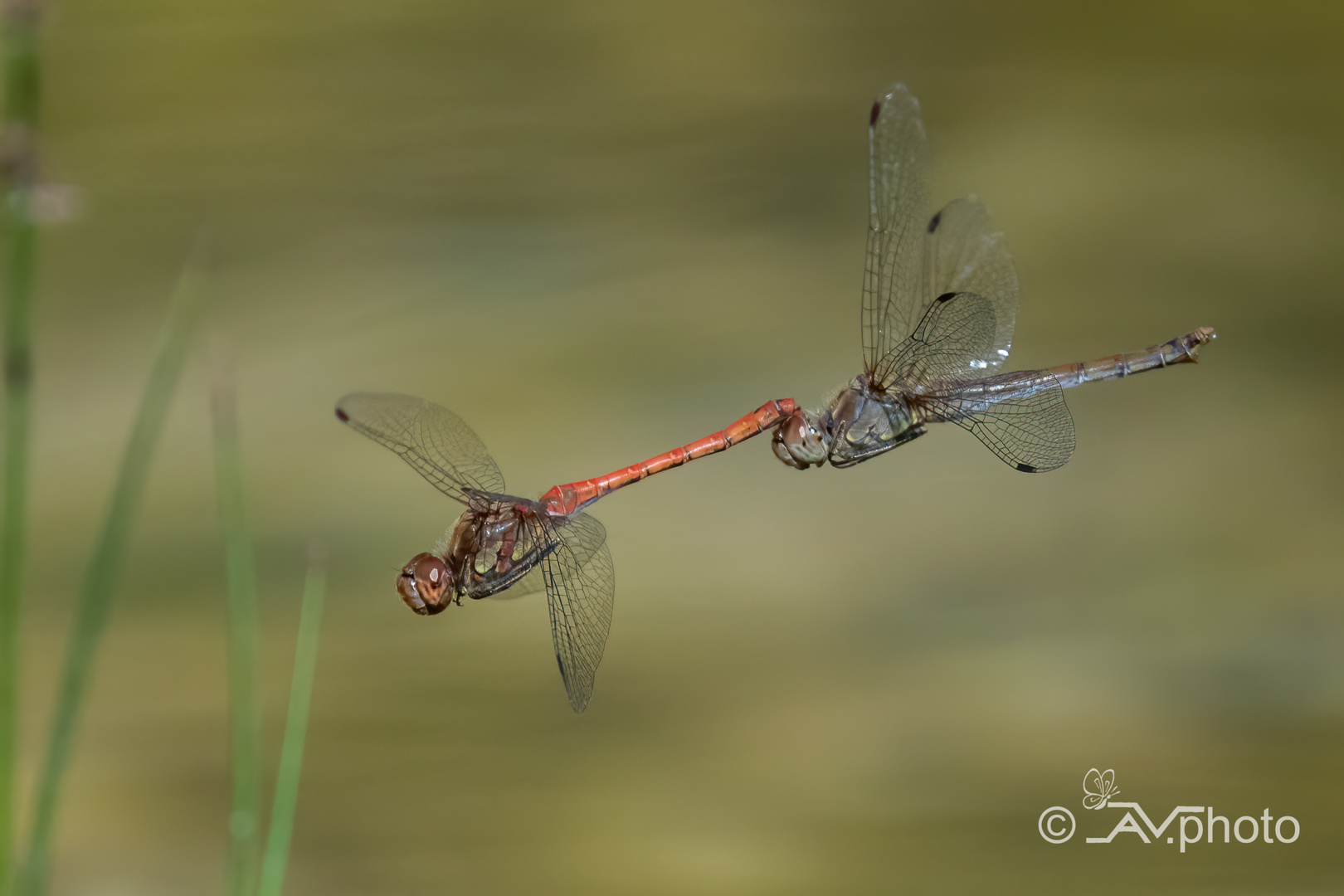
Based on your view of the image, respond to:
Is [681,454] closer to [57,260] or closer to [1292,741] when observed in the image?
[1292,741]

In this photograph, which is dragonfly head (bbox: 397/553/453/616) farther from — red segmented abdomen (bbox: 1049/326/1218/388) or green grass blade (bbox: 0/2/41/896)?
red segmented abdomen (bbox: 1049/326/1218/388)

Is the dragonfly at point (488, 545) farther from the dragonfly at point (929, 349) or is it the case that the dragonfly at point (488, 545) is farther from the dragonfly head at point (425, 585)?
the dragonfly at point (929, 349)

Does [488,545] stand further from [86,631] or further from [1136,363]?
[1136,363]

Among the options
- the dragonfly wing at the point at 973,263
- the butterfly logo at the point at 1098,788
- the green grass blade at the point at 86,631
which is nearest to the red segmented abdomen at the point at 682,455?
the dragonfly wing at the point at 973,263

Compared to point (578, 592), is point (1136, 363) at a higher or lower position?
higher

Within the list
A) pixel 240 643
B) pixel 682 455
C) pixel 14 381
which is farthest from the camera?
pixel 682 455

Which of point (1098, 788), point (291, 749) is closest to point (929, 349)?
point (291, 749)

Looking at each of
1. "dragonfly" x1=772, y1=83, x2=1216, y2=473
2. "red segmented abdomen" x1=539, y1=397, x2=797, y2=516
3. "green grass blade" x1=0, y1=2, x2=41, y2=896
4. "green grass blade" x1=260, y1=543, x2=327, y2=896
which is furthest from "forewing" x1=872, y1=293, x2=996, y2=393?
"green grass blade" x1=0, y1=2, x2=41, y2=896
